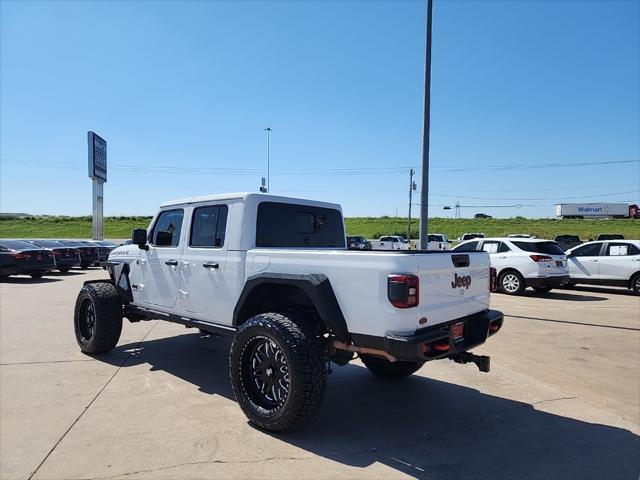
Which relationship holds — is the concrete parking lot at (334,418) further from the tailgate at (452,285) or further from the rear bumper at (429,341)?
the tailgate at (452,285)

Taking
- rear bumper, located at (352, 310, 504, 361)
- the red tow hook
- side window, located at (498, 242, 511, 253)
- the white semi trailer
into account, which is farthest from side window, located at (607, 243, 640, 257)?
the white semi trailer

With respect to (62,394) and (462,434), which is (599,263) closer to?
(462,434)

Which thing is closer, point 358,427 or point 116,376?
point 358,427

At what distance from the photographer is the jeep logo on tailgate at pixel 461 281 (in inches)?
153

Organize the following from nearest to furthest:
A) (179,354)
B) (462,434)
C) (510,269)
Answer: (462,434) → (179,354) → (510,269)

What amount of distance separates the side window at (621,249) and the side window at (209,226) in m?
13.3

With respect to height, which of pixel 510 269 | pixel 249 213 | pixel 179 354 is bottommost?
pixel 179 354

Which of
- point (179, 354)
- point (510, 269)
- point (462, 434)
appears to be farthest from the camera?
point (510, 269)

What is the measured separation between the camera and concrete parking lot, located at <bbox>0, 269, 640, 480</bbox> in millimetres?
3285

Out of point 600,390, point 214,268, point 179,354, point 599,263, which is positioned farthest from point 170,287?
point 599,263

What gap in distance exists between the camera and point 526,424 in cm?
404

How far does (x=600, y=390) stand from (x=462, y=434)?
2.23 meters

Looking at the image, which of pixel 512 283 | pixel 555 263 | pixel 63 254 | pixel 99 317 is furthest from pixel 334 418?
pixel 63 254

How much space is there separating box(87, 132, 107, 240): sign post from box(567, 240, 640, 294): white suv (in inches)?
1167
